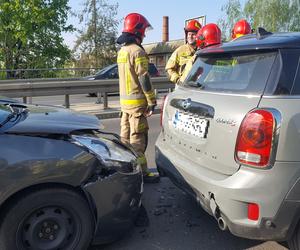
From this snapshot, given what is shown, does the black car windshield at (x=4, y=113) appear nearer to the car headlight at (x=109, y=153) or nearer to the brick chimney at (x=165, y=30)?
the car headlight at (x=109, y=153)

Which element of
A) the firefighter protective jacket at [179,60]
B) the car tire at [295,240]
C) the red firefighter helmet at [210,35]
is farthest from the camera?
the firefighter protective jacket at [179,60]

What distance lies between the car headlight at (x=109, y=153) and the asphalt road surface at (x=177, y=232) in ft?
2.05

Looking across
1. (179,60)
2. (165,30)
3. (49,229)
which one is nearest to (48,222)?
(49,229)

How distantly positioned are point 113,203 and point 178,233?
812mm

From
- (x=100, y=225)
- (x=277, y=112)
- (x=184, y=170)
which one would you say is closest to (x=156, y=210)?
(x=184, y=170)

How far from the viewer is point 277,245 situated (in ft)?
10.7

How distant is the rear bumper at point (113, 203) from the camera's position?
2.87 m

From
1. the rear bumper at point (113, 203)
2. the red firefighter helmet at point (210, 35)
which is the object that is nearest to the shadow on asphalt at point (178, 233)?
the rear bumper at point (113, 203)

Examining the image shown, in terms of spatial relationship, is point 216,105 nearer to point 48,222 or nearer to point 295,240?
point 295,240

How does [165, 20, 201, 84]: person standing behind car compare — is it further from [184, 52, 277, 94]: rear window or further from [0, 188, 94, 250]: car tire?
[0, 188, 94, 250]: car tire

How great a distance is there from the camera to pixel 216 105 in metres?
2.96

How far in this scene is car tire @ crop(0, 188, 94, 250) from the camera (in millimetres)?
2666

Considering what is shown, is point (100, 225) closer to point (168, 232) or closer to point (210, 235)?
point (168, 232)

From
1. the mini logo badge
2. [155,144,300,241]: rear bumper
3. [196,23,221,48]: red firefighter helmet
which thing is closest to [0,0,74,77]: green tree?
[196,23,221,48]: red firefighter helmet
